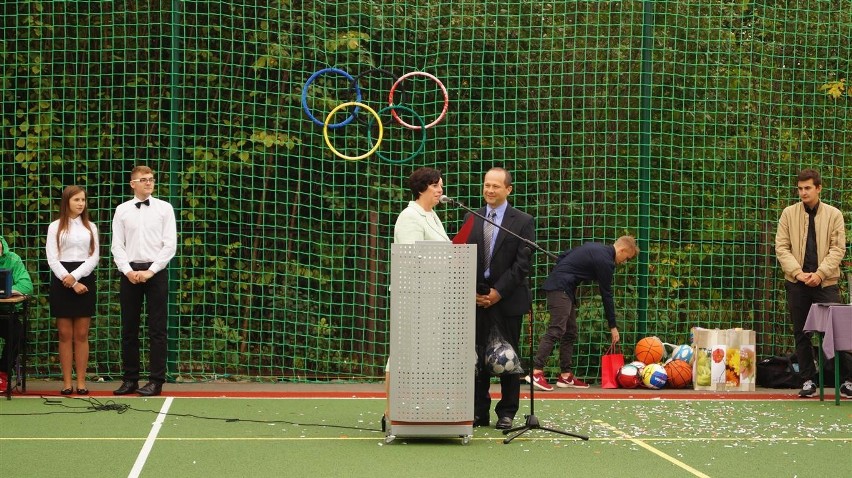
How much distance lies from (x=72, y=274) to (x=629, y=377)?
192 inches

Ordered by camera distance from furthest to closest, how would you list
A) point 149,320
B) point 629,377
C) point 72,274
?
point 629,377
point 149,320
point 72,274

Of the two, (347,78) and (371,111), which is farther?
(347,78)

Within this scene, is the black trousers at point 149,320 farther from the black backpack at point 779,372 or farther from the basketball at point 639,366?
the black backpack at point 779,372

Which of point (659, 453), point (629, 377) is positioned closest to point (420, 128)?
point (629, 377)

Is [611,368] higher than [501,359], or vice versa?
[501,359]

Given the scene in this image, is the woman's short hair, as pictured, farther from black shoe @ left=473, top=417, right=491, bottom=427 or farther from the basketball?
the basketball

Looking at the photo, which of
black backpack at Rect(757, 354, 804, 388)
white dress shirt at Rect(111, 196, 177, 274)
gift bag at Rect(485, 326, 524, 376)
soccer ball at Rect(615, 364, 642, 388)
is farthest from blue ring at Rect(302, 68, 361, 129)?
black backpack at Rect(757, 354, 804, 388)

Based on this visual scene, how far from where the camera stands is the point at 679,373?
37.2ft

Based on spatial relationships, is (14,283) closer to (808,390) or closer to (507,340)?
(507,340)

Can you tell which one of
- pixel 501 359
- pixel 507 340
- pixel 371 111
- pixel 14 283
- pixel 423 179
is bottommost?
pixel 501 359

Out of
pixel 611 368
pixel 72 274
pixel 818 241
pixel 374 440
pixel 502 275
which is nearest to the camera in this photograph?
pixel 374 440

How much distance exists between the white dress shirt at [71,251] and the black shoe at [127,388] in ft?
3.05

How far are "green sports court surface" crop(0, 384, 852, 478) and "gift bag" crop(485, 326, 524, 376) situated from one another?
0.44 metres

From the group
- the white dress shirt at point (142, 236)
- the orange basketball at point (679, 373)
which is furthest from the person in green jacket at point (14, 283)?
the orange basketball at point (679, 373)
